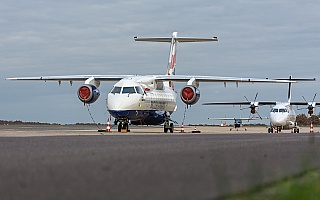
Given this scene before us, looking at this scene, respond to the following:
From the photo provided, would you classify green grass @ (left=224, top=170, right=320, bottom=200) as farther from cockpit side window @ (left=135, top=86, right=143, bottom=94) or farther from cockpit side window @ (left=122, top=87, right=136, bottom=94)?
cockpit side window @ (left=135, top=86, right=143, bottom=94)

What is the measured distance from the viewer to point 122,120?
36500 mm

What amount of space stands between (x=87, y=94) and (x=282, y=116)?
826 inches

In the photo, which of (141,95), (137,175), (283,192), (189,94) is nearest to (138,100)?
(141,95)

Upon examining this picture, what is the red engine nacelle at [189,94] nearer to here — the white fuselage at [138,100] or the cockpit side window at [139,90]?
the white fuselage at [138,100]

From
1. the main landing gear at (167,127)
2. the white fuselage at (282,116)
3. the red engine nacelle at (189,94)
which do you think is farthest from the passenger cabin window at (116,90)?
the white fuselage at (282,116)

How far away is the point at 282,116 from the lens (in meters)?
53.3

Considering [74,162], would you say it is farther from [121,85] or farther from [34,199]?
[121,85]

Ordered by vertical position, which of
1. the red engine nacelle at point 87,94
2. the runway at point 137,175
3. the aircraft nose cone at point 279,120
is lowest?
the runway at point 137,175

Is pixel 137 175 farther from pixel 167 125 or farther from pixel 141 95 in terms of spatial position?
pixel 167 125

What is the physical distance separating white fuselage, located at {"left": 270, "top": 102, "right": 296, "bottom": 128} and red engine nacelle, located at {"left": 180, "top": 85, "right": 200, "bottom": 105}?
17.4 metres

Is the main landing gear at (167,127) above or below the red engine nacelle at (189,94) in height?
below

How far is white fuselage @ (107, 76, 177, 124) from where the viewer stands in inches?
1420

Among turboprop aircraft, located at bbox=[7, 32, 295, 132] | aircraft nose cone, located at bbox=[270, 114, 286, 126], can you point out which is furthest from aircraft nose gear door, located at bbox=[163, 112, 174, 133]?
aircraft nose cone, located at bbox=[270, 114, 286, 126]

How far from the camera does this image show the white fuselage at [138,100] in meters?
36.1
